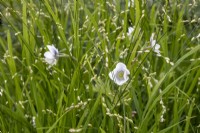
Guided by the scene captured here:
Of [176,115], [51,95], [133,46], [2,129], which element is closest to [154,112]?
[176,115]

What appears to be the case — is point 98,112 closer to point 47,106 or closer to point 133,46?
point 47,106

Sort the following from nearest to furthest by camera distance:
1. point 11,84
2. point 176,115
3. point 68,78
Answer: point 176,115 < point 68,78 < point 11,84

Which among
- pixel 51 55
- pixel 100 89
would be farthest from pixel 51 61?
pixel 100 89

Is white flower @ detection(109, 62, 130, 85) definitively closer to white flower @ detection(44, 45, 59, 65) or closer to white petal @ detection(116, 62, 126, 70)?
white petal @ detection(116, 62, 126, 70)

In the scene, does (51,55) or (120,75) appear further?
(51,55)

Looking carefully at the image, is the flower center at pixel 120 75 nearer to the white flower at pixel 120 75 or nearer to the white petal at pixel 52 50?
the white flower at pixel 120 75

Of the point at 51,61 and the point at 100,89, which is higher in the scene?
the point at 51,61

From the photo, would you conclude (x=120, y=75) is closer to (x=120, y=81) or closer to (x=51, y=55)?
(x=120, y=81)

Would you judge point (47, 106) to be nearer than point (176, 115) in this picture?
No

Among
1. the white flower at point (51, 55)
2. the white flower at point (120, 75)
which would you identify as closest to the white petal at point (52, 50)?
the white flower at point (51, 55)
